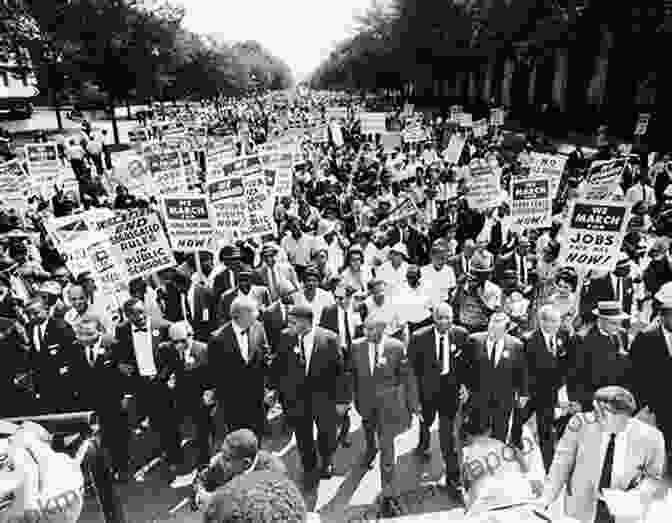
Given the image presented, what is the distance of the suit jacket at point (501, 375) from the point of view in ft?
17.6

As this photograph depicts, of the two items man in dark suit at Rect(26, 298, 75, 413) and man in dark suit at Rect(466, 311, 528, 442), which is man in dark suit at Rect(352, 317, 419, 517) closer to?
man in dark suit at Rect(466, 311, 528, 442)

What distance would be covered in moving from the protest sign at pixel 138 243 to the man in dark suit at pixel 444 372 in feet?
11.4

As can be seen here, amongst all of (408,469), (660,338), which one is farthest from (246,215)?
(660,338)

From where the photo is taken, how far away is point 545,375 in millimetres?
5570

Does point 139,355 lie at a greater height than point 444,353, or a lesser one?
lesser

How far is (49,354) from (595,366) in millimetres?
5203

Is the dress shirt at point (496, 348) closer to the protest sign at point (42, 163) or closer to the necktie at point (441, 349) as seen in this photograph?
the necktie at point (441, 349)

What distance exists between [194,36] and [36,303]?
68661mm

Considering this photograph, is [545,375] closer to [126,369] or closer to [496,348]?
[496,348]

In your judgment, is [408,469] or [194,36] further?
[194,36]

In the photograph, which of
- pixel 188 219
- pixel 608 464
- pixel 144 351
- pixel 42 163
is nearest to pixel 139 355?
pixel 144 351

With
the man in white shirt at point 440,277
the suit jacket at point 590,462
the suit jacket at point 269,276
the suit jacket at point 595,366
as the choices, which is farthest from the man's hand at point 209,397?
the suit jacket at point 595,366

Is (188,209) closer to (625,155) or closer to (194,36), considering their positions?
(625,155)

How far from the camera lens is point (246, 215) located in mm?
8617
